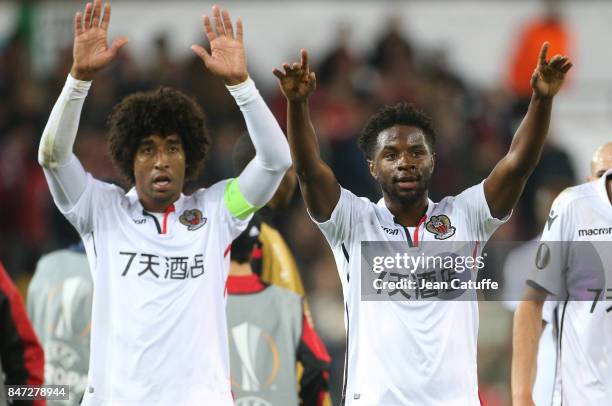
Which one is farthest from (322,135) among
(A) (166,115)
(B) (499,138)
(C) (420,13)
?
(A) (166,115)

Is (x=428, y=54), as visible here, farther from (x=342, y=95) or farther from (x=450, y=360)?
(x=450, y=360)

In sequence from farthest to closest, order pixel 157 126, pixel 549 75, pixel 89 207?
pixel 157 126
pixel 89 207
pixel 549 75

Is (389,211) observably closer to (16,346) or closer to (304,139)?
(304,139)

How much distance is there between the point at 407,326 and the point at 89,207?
1.68 meters

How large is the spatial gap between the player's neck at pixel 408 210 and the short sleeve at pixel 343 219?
5.2 inches

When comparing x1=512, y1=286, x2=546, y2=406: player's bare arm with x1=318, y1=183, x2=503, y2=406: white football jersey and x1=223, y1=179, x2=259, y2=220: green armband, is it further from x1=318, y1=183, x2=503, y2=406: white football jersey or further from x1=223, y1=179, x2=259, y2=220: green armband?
x1=223, y1=179, x2=259, y2=220: green armband

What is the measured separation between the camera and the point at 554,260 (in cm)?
647

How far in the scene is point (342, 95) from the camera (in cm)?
1380

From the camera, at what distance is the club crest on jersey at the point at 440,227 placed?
6.23 meters

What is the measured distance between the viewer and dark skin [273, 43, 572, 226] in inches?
237

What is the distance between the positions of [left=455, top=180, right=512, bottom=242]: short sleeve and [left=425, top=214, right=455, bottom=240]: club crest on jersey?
0.10m

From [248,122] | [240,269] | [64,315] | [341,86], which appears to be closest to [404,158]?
[248,122]

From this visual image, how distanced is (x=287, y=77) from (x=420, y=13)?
35.2ft

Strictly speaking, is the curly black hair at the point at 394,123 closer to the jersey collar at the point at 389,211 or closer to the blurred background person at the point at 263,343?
the jersey collar at the point at 389,211
